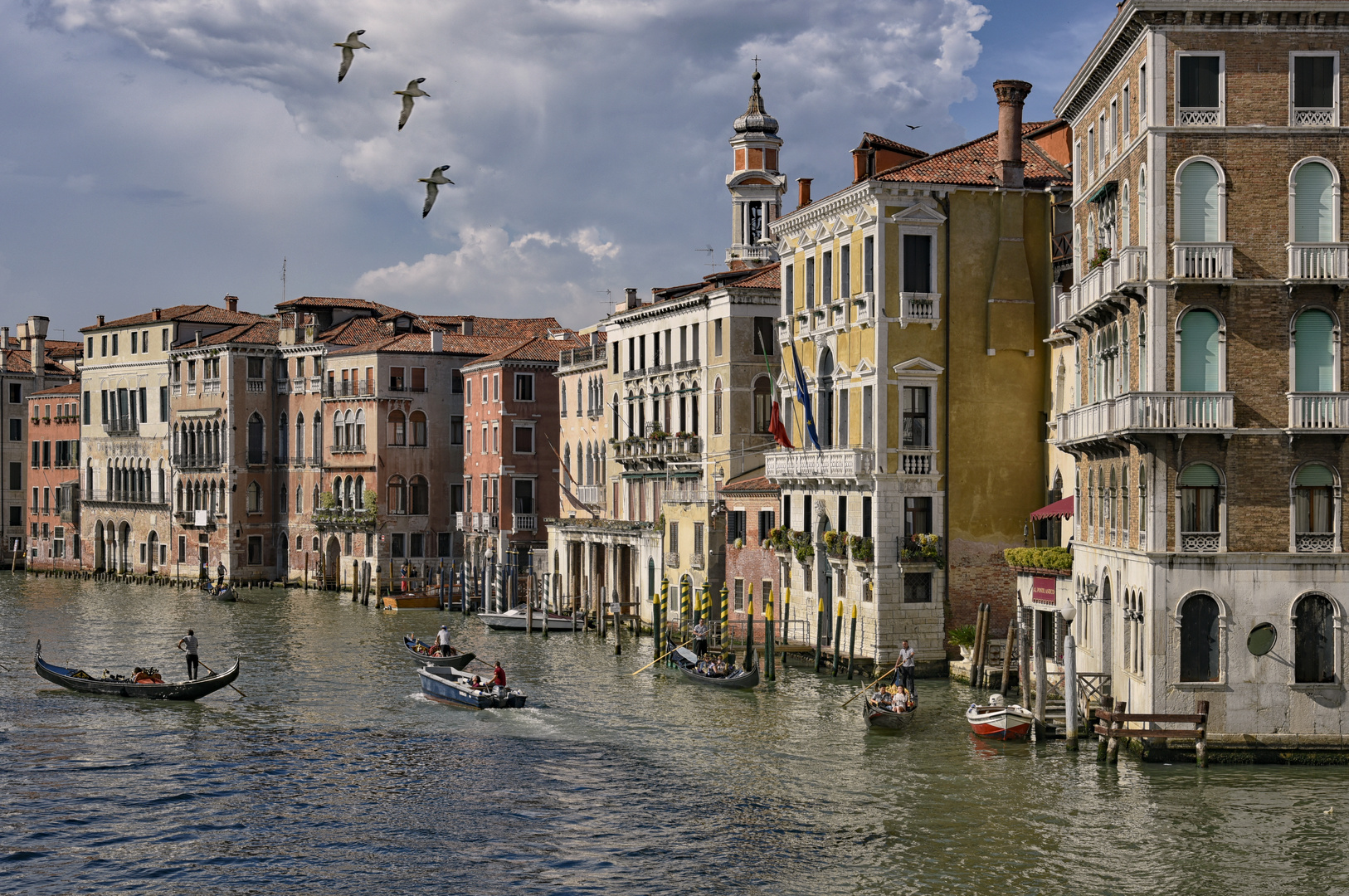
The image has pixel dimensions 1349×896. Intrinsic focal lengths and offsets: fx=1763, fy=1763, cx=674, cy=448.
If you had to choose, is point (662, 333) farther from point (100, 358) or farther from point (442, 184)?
point (100, 358)

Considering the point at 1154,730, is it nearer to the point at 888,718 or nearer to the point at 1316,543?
the point at 1316,543

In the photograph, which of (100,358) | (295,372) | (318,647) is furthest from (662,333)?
(100,358)

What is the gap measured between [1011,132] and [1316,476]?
50.3ft

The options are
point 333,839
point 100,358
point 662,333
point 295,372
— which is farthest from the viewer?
point 100,358

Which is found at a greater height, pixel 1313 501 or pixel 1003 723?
pixel 1313 501

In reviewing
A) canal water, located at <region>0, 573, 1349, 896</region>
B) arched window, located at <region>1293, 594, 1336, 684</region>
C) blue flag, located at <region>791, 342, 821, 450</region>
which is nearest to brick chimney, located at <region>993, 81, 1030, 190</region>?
blue flag, located at <region>791, 342, 821, 450</region>

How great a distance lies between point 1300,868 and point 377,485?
Result: 181 feet

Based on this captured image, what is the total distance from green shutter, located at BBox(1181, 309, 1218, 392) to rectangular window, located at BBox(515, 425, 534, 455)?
143 ft

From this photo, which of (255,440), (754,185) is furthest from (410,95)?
(255,440)

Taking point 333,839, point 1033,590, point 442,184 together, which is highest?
point 442,184

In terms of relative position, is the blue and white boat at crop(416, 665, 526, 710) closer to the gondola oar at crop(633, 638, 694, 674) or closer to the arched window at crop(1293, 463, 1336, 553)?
the gondola oar at crop(633, 638, 694, 674)

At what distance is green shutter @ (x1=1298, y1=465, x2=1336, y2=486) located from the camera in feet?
85.3

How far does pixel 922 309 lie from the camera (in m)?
38.6

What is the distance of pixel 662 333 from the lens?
55.1m
